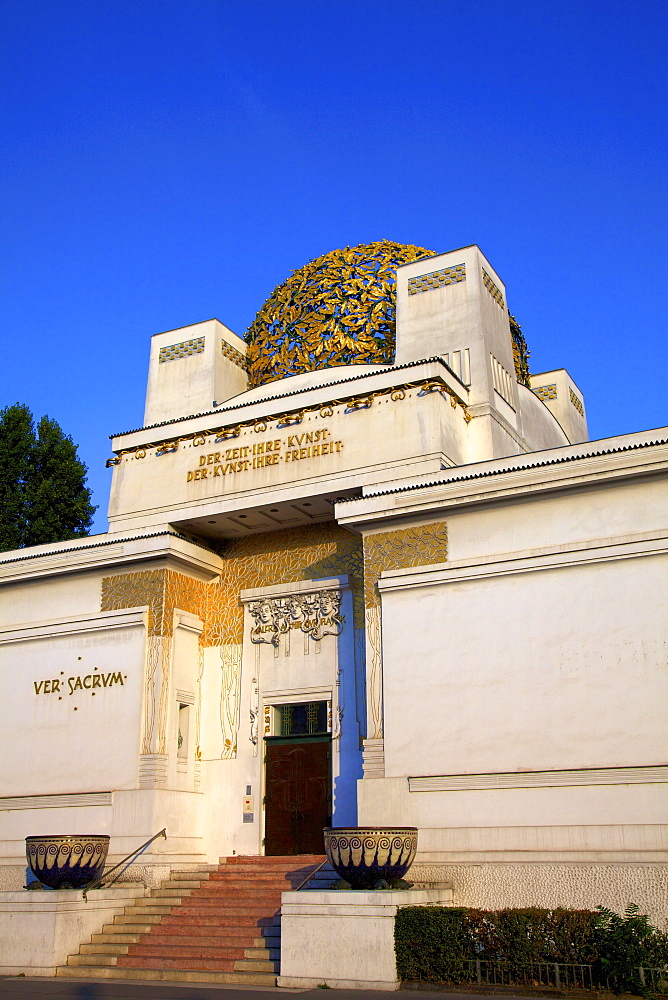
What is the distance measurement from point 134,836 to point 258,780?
6.94ft

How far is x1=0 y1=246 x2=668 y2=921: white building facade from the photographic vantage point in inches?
455

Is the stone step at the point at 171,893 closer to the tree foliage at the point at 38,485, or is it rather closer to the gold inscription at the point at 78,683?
the gold inscription at the point at 78,683

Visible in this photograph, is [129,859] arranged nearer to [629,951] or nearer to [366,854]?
[366,854]

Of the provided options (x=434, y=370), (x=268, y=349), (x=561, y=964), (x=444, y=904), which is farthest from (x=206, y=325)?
(x=561, y=964)

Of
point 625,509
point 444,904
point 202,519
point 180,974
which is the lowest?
point 180,974

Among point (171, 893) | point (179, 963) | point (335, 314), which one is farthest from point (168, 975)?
point (335, 314)

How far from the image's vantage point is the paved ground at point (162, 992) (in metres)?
9.26

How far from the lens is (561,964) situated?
927 cm

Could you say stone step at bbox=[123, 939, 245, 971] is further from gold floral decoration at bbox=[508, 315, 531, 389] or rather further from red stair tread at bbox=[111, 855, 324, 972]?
gold floral decoration at bbox=[508, 315, 531, 389]

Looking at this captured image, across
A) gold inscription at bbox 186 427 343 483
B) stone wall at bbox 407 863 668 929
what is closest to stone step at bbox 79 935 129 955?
stone wall at bbox 407 863 668 929

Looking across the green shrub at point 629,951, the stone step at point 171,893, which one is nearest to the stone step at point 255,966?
the stone step at point 171,893

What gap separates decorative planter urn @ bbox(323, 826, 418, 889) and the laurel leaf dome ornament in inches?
342

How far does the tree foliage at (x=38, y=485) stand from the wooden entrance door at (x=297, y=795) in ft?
33.6

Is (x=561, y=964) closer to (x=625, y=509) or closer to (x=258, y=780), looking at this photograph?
(x=625, y=509)
